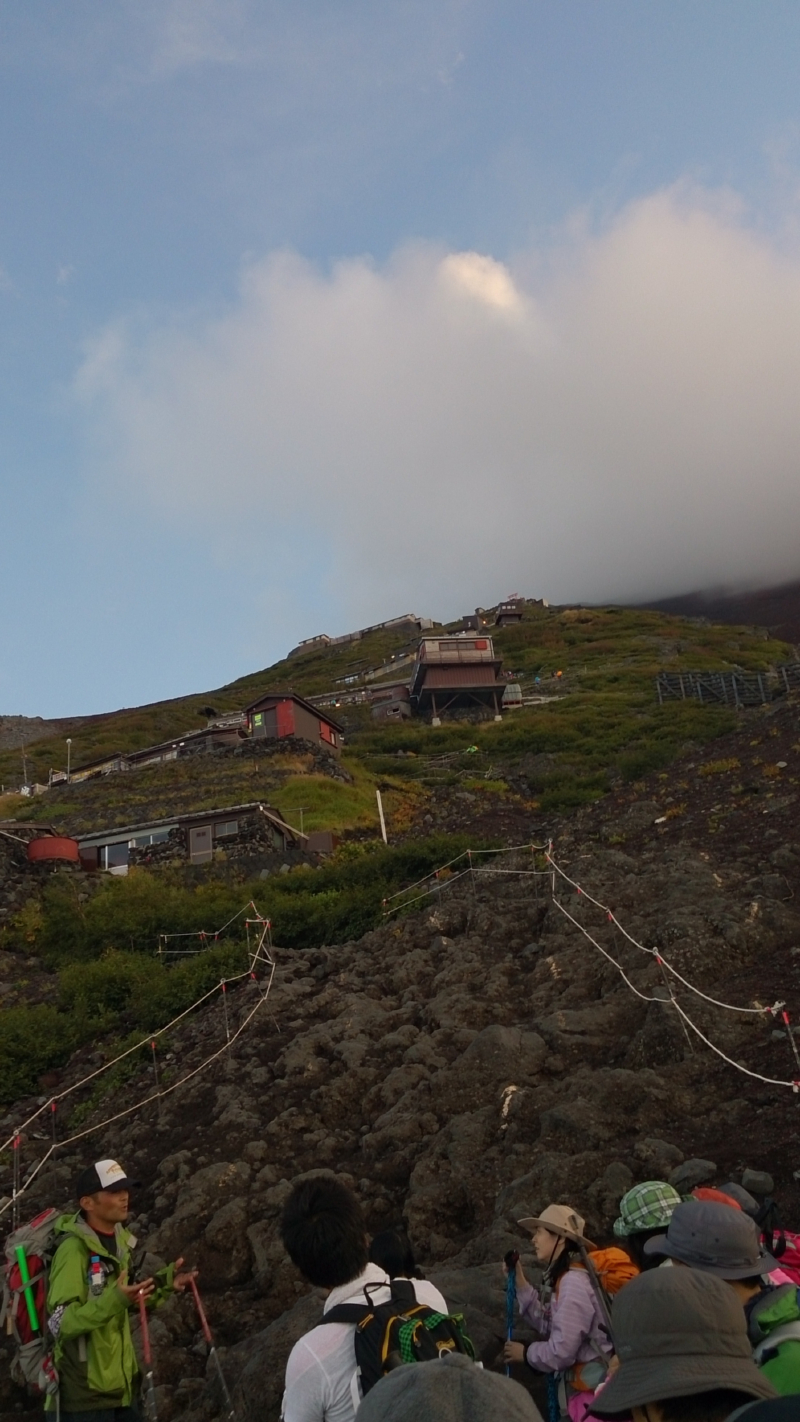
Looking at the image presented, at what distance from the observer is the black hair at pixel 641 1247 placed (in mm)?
4651

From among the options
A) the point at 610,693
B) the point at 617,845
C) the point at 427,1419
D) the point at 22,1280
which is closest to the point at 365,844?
the point at 617,845

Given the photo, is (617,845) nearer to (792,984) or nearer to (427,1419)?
(792,984)

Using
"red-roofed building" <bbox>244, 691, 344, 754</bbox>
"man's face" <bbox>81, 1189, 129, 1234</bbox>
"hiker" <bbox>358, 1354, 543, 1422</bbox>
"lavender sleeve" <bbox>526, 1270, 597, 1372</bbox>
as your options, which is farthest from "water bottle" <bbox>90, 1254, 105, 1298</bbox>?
"red-roofed building" <bbox>244, 691, 344, 754</bbox>

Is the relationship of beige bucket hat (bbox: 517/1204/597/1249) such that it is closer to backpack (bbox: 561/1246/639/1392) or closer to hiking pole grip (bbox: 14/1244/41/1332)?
backpack (bbox: 561/1246/639/1392)

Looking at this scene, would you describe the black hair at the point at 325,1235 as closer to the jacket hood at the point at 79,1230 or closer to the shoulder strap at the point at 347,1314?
the shoulder strap at the point at 347,1314

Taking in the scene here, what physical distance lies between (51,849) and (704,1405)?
28491 millimetres

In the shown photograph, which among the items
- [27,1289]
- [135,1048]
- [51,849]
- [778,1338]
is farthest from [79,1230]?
[51,849]

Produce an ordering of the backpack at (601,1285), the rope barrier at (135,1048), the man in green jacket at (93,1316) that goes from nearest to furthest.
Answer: the backpack at (601,1285), the man in green jacket at (93,1316), the rope barrier at (135,1048)

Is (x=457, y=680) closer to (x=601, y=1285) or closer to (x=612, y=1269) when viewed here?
(x=612, y=1269)

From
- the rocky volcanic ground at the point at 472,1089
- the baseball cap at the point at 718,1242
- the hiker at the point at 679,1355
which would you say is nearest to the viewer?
the hiker at the point at 679,1355

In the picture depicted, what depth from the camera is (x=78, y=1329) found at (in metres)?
4.91

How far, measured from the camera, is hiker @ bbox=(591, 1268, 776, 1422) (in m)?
2.49

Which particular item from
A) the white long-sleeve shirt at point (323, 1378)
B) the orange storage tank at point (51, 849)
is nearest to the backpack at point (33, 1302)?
the white long-sleeve shirt at point (323, 1378)

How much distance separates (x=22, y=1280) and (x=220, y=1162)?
522 centimetres
